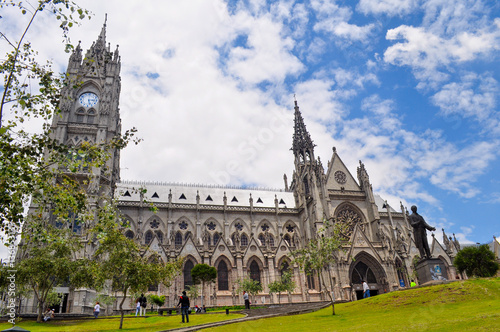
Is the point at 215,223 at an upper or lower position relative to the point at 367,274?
upper

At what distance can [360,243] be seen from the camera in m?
45.7

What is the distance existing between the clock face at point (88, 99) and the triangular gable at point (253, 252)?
30.0 m

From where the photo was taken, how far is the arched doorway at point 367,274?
44406 millimetres

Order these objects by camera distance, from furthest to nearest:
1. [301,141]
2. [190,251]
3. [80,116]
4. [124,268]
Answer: [301,141], [80,116], [190,251], [124,268]

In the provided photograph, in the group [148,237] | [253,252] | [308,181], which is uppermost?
[308,181]

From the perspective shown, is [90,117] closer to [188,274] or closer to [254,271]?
[188,274]

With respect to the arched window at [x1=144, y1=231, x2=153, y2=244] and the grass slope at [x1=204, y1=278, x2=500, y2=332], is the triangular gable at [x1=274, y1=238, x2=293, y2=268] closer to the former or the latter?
the arched window at [x1=144, y1=231, x2=153, y2=244]

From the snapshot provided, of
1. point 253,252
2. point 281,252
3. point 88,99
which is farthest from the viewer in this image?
point 88,99

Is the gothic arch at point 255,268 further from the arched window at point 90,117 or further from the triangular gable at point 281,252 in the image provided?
the arched window at point 90,117

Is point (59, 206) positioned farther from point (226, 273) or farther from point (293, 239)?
point (293, 239)

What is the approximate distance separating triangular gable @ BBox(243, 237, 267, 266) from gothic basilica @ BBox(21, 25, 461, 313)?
131 mm

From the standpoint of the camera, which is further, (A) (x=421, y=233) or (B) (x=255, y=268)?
(B) (x=255, y=268)

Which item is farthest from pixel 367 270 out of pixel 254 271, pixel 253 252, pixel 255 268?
pixel 253 252

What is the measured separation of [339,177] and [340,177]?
18 centimetres
